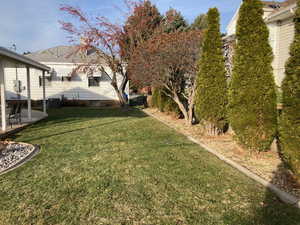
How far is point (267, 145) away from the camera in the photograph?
4.39m

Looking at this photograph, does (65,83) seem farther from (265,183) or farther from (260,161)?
(265,183)

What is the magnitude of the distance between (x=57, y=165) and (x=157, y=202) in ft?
7.88

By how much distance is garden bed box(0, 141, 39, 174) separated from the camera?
404cm

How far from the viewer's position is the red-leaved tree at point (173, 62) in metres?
→ 7.34

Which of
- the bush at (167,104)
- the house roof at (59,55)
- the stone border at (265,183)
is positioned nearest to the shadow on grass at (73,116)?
the bush at (167,104)

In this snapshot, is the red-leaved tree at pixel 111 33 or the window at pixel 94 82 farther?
the window at pixel 94 82

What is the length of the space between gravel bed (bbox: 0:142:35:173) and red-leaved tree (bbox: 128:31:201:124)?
5365 millimetres

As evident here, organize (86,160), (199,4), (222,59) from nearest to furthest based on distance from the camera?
(86,160) < (222,59) < (199,4)

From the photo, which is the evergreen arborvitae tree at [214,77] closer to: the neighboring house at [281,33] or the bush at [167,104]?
the bush at [167,104]

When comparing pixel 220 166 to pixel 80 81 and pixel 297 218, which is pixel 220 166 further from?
pixel 80 81

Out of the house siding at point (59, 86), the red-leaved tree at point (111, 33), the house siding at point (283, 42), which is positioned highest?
the red-leaved tree at point (111, 33)

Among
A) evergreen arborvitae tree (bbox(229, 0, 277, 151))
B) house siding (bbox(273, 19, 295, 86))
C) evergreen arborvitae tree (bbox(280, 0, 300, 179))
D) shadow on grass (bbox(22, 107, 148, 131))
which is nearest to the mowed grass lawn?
evergreen arborvitae tree (bbox(280, 0, 300, 179))

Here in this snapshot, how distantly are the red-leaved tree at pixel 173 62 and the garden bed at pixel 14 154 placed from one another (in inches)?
209

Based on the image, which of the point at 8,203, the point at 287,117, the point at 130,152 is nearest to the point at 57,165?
the point at 8,203
